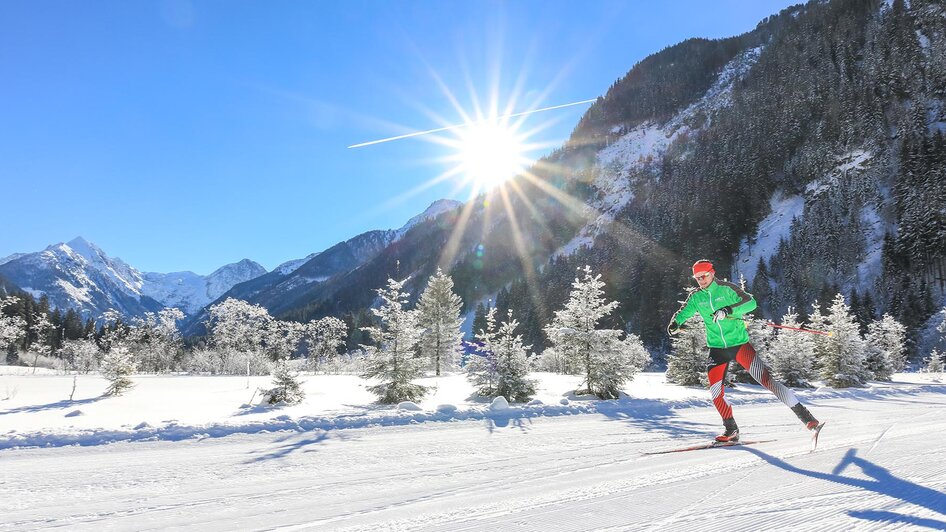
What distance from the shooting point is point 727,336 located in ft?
16.7

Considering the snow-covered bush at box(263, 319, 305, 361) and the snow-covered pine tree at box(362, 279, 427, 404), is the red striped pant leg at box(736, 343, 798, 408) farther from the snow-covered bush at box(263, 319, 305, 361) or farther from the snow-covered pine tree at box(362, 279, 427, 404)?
the snow-covered bush at box(263, 319, 305, 361)

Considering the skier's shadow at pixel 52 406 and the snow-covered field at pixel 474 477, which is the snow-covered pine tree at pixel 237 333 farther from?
the snow-covered field at pixel 474 477

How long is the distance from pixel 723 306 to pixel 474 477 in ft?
11.2

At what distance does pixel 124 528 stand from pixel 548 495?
8.84 feet

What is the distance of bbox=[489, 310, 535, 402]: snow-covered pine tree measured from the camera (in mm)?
13305

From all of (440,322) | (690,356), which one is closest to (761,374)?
(690,356)

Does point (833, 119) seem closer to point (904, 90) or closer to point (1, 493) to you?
point (904, 90)

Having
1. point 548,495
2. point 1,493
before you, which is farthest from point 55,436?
point 548,495

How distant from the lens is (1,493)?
3.41 meters

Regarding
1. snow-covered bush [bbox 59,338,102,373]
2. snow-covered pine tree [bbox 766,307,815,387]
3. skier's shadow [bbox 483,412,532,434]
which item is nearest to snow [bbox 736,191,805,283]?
snow-covered pine tree [bbox 766,307,815,387]

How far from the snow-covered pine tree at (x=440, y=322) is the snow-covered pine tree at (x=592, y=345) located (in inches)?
795

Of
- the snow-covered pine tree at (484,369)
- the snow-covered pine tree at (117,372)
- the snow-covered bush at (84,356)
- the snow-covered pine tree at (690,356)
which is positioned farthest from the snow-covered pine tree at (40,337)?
the snow-covered pine tree at (690,356)

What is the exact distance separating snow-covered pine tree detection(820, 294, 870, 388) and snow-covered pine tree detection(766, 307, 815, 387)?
663mm

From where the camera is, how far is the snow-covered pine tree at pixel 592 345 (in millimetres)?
13695
